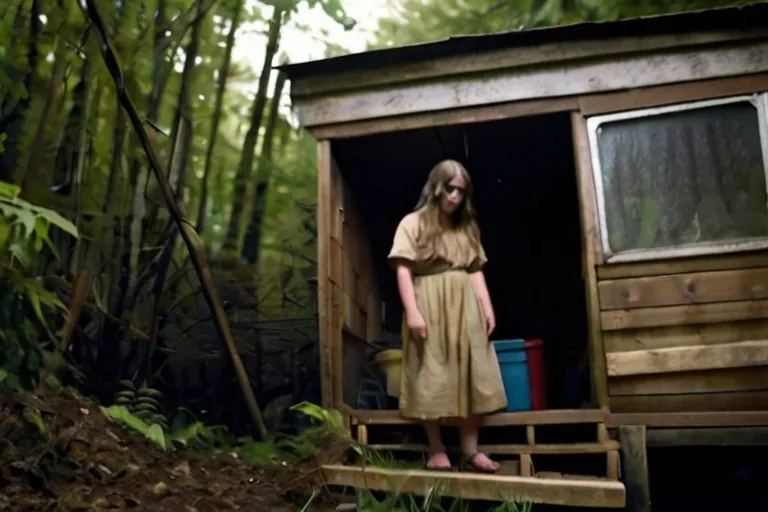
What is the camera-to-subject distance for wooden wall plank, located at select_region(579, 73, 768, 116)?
3945 millimetres

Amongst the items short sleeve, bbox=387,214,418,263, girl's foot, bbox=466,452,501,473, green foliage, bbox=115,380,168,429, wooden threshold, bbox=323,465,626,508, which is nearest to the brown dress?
short sleeve, bbox=387,214,418,263

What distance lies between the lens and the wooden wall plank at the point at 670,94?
3945 millimetres

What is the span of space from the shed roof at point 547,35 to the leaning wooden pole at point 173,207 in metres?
1.00

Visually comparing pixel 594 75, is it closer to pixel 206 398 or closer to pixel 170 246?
pixel 170 246

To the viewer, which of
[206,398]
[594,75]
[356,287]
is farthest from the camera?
[206,398]

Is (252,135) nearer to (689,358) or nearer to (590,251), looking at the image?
(590,251)

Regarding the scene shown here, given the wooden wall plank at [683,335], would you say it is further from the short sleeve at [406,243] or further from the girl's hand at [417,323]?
the short sleeve at [406,243]

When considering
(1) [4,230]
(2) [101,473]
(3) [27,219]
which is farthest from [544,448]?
(1) [4,230]

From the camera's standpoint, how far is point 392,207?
21.4 ft

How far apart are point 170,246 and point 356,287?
1640 mm

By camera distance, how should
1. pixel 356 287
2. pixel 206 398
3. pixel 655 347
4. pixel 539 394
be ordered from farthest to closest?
pixel 206 398
pixel 356 287
pixel 539 394
pixel 655 347

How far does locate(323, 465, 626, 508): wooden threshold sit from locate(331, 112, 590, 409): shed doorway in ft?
5.64

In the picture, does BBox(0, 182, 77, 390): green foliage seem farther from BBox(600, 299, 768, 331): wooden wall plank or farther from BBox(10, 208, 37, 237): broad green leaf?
BBox(600, 299, 768, 331): wooden wall plank

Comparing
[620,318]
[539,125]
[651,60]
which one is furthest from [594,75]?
[620,318]
